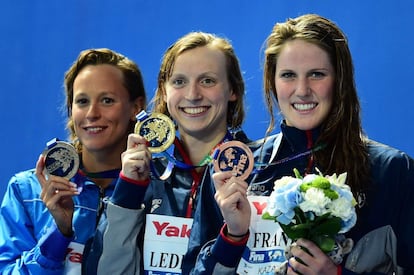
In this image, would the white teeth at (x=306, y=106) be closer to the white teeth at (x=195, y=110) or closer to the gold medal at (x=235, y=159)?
the gold medal at (x=235, y=159)

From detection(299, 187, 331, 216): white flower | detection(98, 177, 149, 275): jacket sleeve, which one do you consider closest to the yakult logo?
detection(98, 177, 149, 275): jacket sleeve

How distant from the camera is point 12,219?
2.54m

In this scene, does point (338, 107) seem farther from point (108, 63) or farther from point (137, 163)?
point (108, 63)

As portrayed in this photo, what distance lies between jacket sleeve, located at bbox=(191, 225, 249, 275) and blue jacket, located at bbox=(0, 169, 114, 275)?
50 cm

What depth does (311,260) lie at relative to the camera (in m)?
1.86

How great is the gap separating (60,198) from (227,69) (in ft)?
2.10

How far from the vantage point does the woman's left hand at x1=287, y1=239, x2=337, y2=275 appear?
1.86m

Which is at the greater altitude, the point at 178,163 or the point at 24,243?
the point at 178,163

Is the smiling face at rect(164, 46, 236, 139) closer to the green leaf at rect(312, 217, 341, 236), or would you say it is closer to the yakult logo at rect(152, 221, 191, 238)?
the yakult logo at rect(152, 221, 191, 238)

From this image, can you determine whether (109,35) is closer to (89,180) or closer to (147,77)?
(147,77)

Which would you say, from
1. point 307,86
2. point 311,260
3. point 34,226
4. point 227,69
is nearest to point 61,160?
point 34,226

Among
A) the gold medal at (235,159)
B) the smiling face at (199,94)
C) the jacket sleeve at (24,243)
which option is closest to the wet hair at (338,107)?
the gold medal at (235,159)

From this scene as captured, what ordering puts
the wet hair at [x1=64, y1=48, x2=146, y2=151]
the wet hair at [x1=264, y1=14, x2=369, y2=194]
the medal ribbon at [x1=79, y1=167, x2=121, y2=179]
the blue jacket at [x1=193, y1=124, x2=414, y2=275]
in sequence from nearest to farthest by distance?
the blue jacket at [x1=193, y1=124, x2=414, y2=275], the wet hair at [x1=264, y1=14, x2=369, y2=194], the medal ribbon at [x1=79, y1=167, x2=121, y2=179], the wet hair at [x1=64, y1=48, x2=146, y2=151]

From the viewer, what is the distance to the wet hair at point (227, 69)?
243 centimetres
